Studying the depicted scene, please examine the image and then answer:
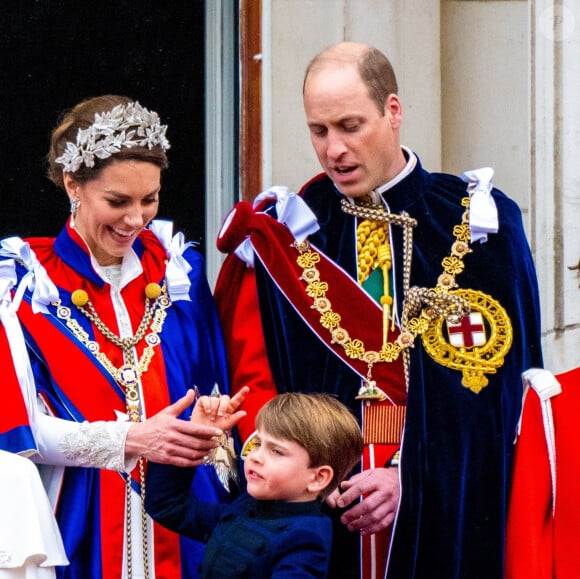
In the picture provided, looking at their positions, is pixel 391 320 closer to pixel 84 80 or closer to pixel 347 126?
pixel 347 126

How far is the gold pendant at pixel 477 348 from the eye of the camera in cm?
438

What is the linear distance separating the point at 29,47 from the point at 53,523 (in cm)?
261

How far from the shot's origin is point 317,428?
379cm

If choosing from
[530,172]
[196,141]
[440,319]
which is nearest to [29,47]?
[196,141]

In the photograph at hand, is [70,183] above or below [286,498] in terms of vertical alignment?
above

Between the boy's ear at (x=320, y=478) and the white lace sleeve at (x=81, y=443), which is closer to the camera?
the boy's ear at (x=320, y=478)

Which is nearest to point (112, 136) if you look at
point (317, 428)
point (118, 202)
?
point (118, 202)

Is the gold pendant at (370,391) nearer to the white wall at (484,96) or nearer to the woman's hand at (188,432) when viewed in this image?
the woman's hand at (188,432)

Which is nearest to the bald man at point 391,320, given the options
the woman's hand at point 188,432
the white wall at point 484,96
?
the woman's hand at point 188,432

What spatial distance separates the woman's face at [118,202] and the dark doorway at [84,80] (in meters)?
1.55

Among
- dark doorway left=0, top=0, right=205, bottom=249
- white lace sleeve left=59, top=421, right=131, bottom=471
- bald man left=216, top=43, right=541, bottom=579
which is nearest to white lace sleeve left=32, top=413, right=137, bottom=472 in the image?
white lace sleeve left=59, top=421, right=131, bottom=471

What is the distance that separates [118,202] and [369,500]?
3.23ft

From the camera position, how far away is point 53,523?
396 centimetres

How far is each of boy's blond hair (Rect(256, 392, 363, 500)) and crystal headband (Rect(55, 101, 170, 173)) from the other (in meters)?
0.87
